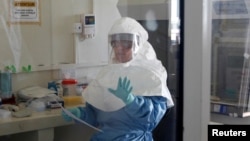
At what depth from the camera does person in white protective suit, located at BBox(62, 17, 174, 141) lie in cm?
138

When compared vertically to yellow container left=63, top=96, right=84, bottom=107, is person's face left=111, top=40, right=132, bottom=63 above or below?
above

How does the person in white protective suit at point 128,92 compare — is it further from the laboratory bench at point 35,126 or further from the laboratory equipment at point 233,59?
the laboratory bench at point 35,126

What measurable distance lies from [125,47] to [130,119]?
0.30 meters

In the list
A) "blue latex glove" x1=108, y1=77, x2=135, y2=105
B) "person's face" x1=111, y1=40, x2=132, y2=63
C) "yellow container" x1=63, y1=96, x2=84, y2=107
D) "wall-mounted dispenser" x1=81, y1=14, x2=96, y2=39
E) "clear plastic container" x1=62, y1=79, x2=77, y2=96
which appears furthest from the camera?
"wall-mounted dispenser" x1=81, y1=14, x2=96, y2=39

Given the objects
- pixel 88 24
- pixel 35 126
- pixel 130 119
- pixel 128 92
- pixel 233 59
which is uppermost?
pixel 88 24

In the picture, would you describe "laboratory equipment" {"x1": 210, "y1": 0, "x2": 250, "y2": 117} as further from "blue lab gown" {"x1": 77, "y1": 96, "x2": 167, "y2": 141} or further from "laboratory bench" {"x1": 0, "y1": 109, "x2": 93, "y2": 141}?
"laboratory bench" {"x1": 0, "y1": 109, "x2": 93, "y2": 141}

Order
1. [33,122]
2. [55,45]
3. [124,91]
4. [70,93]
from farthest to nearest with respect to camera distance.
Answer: [55,45]
[70,93]
[33,122]
[124,91]

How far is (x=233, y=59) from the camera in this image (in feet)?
4.89

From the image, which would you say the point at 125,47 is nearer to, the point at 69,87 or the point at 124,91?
the point at 124,91

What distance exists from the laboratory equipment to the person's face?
37cm

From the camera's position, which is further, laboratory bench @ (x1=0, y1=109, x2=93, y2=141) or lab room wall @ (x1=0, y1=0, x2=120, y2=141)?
lab room wall @ (x1=0, y1=0, x2=120, y2=141)

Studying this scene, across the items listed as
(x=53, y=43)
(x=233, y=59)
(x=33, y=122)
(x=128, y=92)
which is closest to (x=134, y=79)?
(x=128, y=92)

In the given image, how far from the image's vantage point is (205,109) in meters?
0.94

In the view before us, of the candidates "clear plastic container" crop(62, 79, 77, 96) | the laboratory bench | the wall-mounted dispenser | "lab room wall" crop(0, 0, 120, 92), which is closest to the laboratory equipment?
the laboratory bench
